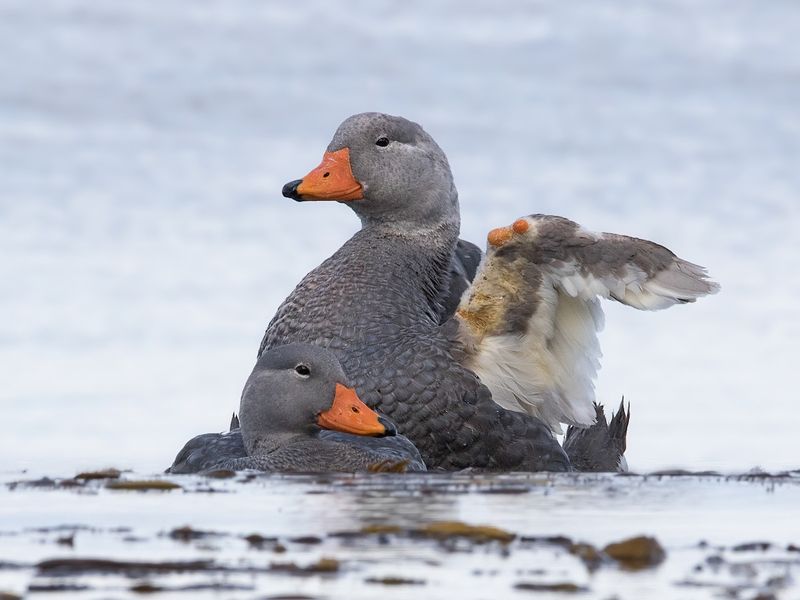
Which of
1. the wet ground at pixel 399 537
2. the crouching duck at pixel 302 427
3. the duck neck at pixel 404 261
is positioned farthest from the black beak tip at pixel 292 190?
the wet ground at pixel 399 537

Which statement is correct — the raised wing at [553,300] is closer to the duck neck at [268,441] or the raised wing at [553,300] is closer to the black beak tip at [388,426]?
the black beak tip at [388,426]

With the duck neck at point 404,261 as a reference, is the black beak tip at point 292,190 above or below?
above

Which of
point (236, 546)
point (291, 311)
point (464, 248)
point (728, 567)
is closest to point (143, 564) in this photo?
point (236, 546)

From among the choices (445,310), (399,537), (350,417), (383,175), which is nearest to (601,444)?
(445,310)

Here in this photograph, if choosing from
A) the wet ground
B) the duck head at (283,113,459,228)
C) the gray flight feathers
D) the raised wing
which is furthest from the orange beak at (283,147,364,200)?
the wet ground

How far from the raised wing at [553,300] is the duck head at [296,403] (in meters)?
1.20

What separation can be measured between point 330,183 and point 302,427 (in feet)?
7.43

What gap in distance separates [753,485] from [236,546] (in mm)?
2999

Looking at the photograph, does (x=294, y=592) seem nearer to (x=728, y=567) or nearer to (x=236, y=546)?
(x=236, y=546)

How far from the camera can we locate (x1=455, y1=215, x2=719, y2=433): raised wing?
384 inches

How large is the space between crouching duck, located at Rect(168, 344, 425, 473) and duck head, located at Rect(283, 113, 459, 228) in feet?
6.03

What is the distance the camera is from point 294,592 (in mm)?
5156

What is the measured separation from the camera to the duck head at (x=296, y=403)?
9102mm

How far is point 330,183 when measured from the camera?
11039 mm
